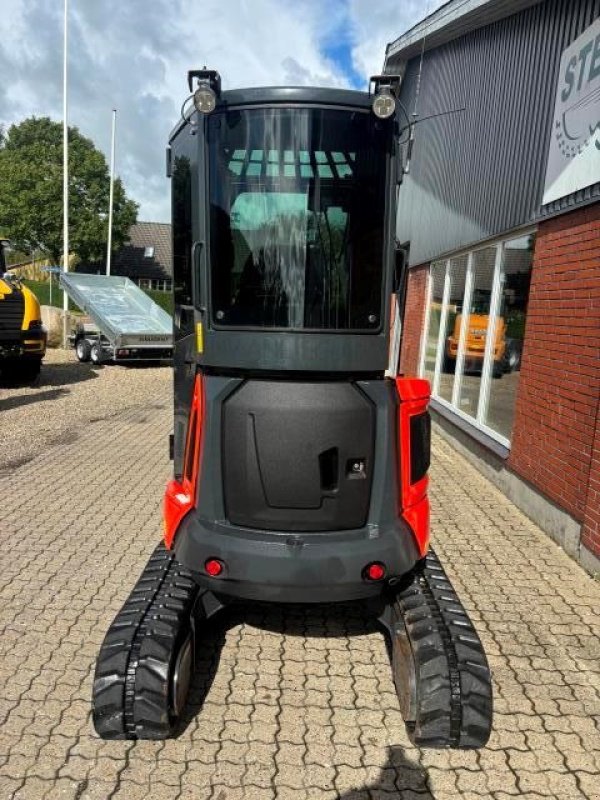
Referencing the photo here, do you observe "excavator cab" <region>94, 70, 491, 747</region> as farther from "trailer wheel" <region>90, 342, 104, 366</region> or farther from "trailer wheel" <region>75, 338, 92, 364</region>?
"trailer wheel" <region>75, 338, 92, 364</region>

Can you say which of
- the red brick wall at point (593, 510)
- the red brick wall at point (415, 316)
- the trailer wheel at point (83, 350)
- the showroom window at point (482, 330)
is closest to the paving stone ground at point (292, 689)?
the red brick wall at point (593, 510)

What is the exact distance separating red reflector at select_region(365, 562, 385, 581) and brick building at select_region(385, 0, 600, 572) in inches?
63.8

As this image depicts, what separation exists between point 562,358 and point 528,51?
3.49 metres

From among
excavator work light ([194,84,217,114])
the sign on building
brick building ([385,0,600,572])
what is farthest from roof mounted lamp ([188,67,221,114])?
the sign on building

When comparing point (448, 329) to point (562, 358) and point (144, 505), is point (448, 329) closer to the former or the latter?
point (562, 358)

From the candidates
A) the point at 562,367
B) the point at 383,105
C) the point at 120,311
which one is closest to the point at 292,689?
the point at 383,105

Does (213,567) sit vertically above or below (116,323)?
below

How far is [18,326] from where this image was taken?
11391 mm

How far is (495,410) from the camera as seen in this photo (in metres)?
6.81

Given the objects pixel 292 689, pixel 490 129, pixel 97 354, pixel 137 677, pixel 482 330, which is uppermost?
pixel 490 129

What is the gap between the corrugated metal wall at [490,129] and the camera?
5.62 metres

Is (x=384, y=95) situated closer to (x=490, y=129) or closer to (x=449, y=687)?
(x=449, y=687)

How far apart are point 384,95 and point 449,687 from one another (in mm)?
2442

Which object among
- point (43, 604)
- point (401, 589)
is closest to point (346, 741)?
point (401, 589)
